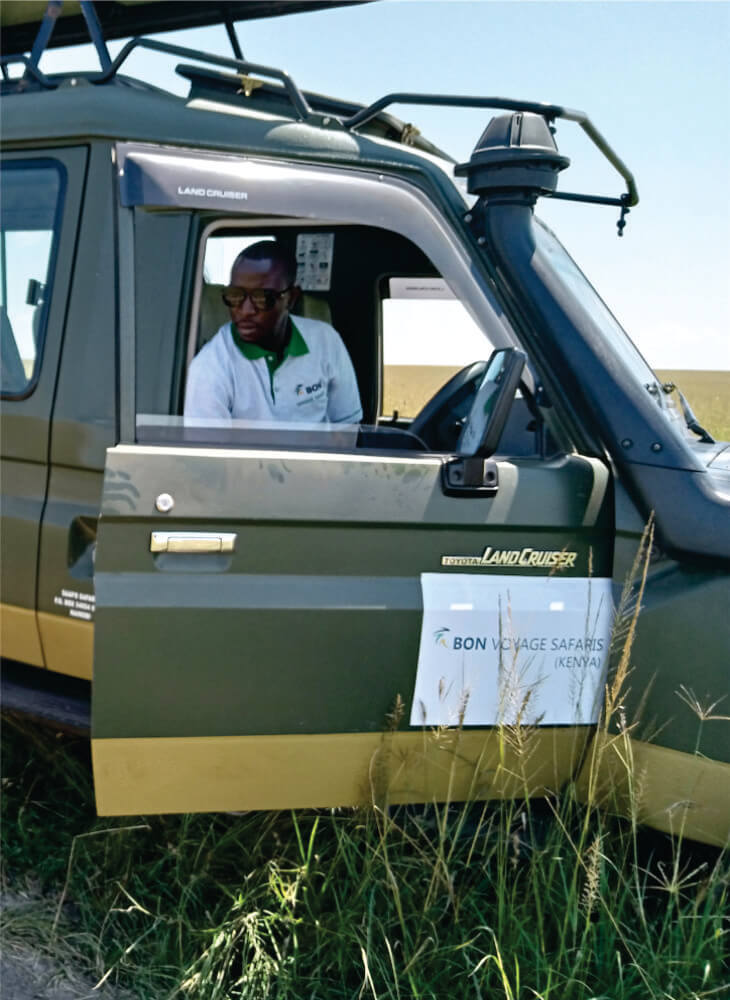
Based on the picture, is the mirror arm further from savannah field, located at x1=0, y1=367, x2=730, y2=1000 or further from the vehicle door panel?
savannah field, located at x1=0, y1=367, x2=730, y2=1000

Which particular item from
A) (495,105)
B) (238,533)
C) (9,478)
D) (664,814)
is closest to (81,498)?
(9,478)

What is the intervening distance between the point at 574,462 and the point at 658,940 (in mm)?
1211

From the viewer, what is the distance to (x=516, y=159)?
250cm

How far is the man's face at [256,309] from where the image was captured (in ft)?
9.32

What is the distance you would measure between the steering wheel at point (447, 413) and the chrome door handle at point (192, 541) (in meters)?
0.75

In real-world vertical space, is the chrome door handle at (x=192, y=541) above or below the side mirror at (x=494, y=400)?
below

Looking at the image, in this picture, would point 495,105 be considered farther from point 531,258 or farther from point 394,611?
point 394,611

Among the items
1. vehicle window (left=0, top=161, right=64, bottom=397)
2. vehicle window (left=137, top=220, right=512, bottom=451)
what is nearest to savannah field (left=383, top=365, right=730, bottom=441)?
vehicle window (left=137, top=220, right=512, bottom=451)

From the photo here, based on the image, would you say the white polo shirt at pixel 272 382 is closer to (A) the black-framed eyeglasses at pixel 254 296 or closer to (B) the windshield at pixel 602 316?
(A) the black-framed eyeglasses at pixel 254 296

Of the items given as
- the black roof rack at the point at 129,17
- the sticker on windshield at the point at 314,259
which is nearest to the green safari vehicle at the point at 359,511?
the sticker on windshield at the point at 314,259

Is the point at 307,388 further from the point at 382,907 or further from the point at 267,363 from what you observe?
the point at 382,907

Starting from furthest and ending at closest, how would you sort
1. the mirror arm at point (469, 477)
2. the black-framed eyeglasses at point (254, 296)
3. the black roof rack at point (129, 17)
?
the black roof rack at point (129, 17)
the black-framed eyeglasses at point (254, 296)
the mirror arm at point (469, 477)

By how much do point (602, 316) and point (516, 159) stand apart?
54 cm

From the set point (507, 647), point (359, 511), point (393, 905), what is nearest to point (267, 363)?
point (359, 511)
